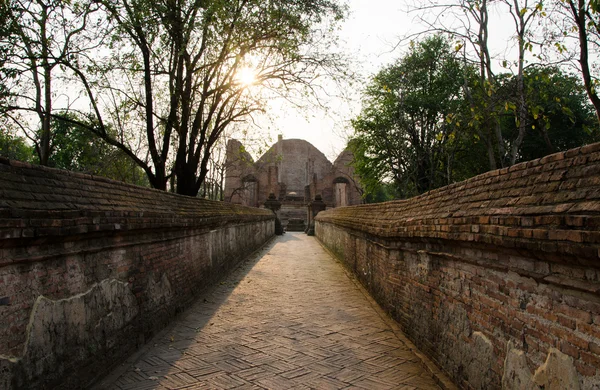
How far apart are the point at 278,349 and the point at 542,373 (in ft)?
10.0

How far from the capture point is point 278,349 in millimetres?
5082

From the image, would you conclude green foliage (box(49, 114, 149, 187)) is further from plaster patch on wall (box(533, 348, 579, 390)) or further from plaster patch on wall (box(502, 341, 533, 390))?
plaster patch on wall (box(533, 348, 579, 390))

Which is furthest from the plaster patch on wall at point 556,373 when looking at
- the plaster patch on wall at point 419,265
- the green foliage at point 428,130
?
the green foliage at point 428,130

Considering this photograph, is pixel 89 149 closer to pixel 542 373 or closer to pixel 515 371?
pixel 515 371

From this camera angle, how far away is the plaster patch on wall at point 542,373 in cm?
244

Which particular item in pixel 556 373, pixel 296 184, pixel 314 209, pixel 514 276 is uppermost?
pixel 296 184

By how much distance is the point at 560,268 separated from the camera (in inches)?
→ 100

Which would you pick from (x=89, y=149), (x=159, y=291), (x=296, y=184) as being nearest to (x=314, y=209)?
(x=296, y=184)

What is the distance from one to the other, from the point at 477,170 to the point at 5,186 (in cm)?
2446

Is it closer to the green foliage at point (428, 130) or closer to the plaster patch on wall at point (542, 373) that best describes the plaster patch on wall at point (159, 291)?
the plaster patch on wall at point (542, 373)

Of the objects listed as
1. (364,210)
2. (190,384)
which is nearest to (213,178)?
(364,210)

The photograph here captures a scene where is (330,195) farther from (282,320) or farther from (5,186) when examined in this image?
(5,186)

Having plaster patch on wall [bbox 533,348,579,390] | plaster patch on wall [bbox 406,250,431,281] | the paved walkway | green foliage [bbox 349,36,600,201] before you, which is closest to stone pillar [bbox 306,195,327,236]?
green foliage [bbox 349,36,600,201]

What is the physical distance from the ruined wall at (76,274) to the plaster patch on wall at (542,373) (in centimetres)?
338
